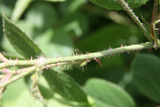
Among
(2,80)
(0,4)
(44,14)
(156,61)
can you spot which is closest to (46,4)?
(44,14)

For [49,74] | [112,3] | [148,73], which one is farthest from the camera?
[148,73]

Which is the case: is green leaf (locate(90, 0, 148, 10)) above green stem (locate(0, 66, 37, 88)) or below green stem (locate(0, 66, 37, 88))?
above

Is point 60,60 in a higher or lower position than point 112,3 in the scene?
lower

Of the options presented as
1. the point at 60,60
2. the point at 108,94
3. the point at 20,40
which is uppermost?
the point at 20,40

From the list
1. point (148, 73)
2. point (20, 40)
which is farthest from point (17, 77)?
point (148, 73)

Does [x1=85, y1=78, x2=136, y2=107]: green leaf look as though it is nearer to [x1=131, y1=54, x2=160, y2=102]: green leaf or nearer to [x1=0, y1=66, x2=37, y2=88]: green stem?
[x1=131, y1=54, x2=160, y2=102]: green leaf

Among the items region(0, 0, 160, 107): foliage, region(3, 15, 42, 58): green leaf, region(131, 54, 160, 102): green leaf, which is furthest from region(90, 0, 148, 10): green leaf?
region(131, 54, 160, 102): green leaf

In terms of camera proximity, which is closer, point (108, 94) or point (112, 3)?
point (112, 3)

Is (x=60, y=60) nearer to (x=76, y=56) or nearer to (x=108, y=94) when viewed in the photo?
(x=76, y=56)
